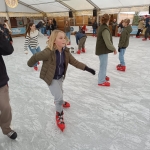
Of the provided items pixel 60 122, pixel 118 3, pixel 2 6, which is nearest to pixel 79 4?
pixel 118 3

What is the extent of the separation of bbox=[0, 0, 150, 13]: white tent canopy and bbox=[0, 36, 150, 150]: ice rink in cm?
800

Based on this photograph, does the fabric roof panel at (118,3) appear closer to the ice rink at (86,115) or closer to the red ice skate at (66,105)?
the ice rink at (86,115)

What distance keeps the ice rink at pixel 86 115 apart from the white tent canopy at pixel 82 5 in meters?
8.00

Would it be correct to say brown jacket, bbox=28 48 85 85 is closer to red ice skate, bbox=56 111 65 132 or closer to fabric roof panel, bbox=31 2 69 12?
red ice skate, bbox=56 111 65 132

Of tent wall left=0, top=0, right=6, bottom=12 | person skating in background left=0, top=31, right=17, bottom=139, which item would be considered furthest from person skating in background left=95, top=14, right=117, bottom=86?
tent wall left=0, top=0, right=6, bottom=12

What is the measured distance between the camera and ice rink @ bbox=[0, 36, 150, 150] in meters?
1.63

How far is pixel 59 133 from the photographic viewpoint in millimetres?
1766

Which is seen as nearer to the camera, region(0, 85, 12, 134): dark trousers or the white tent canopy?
region(0, 85, 12, 134): dark trousers

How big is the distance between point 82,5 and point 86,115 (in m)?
11.0

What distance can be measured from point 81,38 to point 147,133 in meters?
4.52

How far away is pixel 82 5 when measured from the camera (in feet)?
37.0

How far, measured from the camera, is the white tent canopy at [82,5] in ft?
31.8

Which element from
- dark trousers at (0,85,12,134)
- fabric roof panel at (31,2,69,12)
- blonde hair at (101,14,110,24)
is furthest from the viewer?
fabric roof panel at (31,2,69,12)

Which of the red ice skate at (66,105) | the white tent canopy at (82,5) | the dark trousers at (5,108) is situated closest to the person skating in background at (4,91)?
the dark trousers at (5,108)
